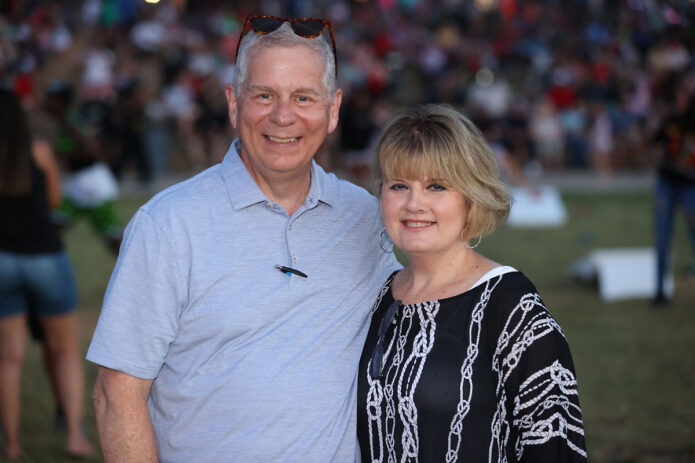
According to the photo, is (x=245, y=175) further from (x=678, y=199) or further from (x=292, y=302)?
(x=678, y=199)

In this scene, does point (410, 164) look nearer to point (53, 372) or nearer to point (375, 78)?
point (53, 372)

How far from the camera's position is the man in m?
2.37

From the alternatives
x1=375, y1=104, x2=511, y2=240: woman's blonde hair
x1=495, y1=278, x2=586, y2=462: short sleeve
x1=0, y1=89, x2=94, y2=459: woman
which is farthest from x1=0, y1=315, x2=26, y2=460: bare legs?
x1=495, y1=278, x2=586, y2=462: short sleeve

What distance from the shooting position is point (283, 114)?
2.62 metres

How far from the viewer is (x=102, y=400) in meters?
2.42

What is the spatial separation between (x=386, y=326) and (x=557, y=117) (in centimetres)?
1933

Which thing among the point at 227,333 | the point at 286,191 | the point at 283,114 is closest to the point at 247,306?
the point at 227,333

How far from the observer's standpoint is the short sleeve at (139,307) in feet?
7.70

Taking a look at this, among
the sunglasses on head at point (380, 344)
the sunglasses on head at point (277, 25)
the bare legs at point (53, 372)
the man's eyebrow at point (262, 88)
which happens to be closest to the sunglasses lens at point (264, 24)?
the sunglasses on head at point (277, 25)

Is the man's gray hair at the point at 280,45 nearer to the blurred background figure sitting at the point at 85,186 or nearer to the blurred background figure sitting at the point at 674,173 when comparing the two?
the blurred background figure sitting at the point at 85,186

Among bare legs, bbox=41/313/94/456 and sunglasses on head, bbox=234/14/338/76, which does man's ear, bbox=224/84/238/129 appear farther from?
bare legs, bbox=41/313/94/456

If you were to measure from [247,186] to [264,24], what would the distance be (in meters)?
0.51

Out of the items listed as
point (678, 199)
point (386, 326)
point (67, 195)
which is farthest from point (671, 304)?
point (386, 326)

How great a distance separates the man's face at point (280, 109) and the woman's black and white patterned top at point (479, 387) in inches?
25.0
